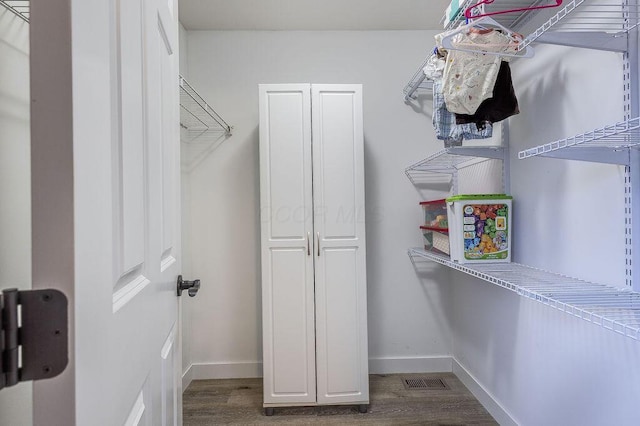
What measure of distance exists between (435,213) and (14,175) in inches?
77.7

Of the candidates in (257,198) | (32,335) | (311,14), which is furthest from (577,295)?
(311,14)

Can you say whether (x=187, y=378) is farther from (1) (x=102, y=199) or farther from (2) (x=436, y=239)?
Result: (1) (x=102, y=199)

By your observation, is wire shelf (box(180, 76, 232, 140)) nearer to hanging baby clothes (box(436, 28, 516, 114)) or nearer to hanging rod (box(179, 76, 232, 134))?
hanging rod (box(179, 76, 232, 134))

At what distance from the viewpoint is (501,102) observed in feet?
4.47

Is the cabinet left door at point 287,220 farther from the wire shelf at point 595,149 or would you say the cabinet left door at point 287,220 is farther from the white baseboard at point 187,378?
the wire shelf at point 595,149

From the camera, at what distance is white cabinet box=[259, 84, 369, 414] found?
1.87m

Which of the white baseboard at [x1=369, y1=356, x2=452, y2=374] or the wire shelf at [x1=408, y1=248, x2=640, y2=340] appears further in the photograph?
the white baseboard at [x1=369, y1=356, x2=452, y2=374]

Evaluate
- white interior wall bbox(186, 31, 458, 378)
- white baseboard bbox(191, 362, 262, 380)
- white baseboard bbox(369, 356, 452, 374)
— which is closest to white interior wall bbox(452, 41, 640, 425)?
white baseboard bbox(369, 356, 452, 374)

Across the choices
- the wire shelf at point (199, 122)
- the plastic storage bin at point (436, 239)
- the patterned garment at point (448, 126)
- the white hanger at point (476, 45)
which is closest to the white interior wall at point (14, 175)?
the white hanger at point (476, 45)

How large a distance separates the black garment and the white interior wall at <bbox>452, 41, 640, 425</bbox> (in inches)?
6.7

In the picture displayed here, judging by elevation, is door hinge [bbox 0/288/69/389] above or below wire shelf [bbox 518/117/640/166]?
below

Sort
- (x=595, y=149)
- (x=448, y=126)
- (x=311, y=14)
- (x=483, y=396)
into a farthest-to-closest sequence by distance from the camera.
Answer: (x=311, y=14), (x=483, y=396), (x=448, y=126), (x=595, y=149)

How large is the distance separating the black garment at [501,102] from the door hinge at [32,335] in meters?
1.53

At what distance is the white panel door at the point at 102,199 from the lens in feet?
1.15
